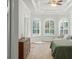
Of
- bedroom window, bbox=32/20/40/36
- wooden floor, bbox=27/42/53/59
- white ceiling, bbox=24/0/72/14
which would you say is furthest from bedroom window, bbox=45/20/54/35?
wooden floor, bbox=27/42/53/59

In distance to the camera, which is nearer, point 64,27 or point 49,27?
point 64,27

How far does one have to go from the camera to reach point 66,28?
15.7 m

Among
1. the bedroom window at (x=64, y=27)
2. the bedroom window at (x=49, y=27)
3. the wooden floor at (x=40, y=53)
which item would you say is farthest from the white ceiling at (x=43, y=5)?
the bedroom window at (x=49, y=27)

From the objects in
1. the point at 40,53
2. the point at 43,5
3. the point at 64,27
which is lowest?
the point at 40,53

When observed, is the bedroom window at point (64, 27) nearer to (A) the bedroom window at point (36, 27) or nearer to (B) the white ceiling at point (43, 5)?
(A) the bedroom window at point (36, 27)

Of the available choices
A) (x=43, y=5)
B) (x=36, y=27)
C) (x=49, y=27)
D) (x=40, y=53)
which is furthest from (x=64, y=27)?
(x=40, y=53)

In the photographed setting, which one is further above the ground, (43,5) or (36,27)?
(43,5)

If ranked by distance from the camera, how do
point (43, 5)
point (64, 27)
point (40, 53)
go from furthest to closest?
point (64, 27)
point (43, 5)
point (40, 53)

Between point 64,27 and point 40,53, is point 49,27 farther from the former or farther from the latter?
point 40,53
